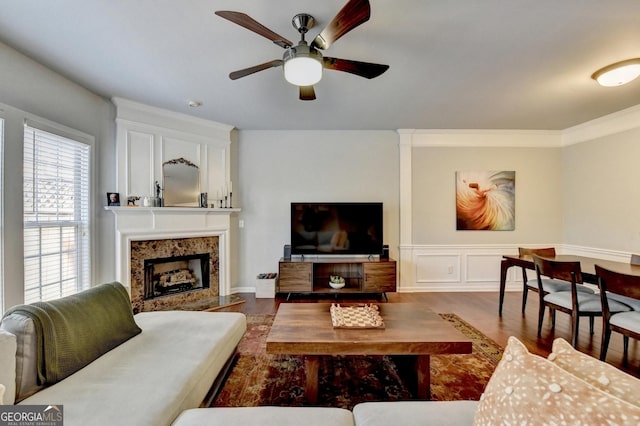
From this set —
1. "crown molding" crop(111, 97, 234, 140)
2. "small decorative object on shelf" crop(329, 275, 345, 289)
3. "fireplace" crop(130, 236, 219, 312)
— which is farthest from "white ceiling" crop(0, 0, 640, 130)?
"small decorative object on shelf" crop(329, 275, 345, 289)

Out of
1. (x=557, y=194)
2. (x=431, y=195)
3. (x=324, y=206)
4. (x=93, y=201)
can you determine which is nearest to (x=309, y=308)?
(x=324, y=206)

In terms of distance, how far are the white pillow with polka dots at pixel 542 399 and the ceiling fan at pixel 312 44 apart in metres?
1.63

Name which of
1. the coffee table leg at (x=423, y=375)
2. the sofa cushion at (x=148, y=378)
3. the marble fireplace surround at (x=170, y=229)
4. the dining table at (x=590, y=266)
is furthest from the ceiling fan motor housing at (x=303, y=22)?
the dining table at (x=590, y=266)

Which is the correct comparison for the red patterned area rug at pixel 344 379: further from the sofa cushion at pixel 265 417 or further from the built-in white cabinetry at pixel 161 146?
the built-in white cabinetry at pixel 161 146

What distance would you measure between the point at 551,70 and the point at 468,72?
0.73 metres

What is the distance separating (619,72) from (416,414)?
3.21 metres

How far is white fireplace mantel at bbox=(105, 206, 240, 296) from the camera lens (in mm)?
3061

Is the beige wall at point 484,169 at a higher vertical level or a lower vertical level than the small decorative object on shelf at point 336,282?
higher

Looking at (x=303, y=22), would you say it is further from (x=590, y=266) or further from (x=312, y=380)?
(x=590, y=266)

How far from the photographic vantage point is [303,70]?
186 cm

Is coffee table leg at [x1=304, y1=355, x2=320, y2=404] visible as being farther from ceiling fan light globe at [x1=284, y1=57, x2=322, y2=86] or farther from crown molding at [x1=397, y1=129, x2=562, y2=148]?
crown molding at [x1=397, y1=129, x2=562, y2=148]

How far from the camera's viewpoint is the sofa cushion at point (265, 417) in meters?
1.00

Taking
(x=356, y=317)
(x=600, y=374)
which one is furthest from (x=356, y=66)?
(x=600, y=374)

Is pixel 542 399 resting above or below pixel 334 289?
above
